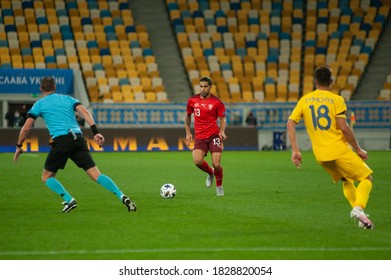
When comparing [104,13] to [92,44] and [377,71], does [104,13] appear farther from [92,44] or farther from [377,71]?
[377,71]

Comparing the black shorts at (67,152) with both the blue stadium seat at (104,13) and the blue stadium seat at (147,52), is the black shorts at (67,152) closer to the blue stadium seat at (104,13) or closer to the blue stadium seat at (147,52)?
the blue stadium seat at (147,52)

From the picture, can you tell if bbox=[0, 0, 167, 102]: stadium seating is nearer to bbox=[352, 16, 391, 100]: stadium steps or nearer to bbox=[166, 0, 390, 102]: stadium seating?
bbox=[166, 0, 390, 102]: stadium seating

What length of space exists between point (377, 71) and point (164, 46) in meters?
10.8

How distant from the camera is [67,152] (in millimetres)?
13086

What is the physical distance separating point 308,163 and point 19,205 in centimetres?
1461

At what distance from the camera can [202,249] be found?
969 cm

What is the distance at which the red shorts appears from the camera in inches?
659

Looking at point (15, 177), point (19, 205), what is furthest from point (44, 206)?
point (15, 177)

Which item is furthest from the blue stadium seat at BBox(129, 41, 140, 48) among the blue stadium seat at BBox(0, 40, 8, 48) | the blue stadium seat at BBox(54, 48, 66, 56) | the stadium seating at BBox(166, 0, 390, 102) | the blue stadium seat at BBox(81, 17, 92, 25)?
the blue stadium seat at BBox(0, 40, 8, 48)

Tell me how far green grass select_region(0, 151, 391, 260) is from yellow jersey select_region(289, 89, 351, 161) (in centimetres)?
103

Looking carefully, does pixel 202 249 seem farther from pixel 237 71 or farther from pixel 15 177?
pixel 237 71

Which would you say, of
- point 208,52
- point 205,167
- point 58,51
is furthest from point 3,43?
point 205,167

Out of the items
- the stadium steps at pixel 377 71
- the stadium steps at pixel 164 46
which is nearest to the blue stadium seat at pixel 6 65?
the stadium steps at pixel 164 46

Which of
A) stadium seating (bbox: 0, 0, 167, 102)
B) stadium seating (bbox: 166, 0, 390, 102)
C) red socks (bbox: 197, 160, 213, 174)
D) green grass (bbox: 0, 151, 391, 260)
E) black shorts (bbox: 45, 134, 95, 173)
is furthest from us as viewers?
stadium seating (bbox: 166, 0, 390, 102)
